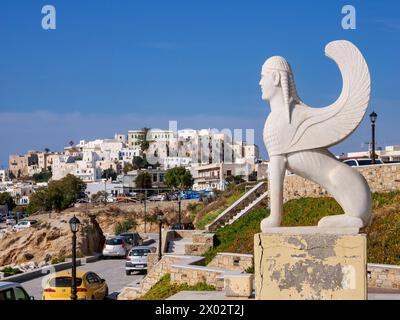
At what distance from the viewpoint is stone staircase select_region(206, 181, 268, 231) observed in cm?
2644

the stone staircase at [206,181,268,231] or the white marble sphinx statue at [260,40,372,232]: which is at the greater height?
the white marble sphinx statue at [260,40,372,232]

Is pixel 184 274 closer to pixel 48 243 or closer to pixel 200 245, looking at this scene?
pixel 200 245

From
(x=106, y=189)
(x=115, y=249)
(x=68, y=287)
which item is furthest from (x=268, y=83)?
(x=106, y=189)

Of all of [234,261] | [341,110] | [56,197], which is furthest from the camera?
[56,197]

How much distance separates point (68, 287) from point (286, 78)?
31.4 feet

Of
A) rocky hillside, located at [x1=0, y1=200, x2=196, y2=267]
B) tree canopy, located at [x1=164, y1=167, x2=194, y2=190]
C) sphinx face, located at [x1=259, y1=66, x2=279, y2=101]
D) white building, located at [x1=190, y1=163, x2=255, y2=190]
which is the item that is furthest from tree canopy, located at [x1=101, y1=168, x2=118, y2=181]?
sphinx face, located at [x1=259, y1=66, x2=279, y2=101]

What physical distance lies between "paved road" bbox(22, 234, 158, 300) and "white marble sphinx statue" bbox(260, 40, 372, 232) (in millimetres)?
10589

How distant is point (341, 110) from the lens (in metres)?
9.10

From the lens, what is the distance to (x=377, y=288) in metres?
13.5

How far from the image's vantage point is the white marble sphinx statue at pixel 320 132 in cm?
905

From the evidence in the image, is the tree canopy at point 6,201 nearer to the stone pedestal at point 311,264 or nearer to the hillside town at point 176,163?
the hillside town at point 176,163

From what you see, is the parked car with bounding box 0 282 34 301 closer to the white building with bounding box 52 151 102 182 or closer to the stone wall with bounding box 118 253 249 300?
the stone wall with bounding box 118 253 249 300
